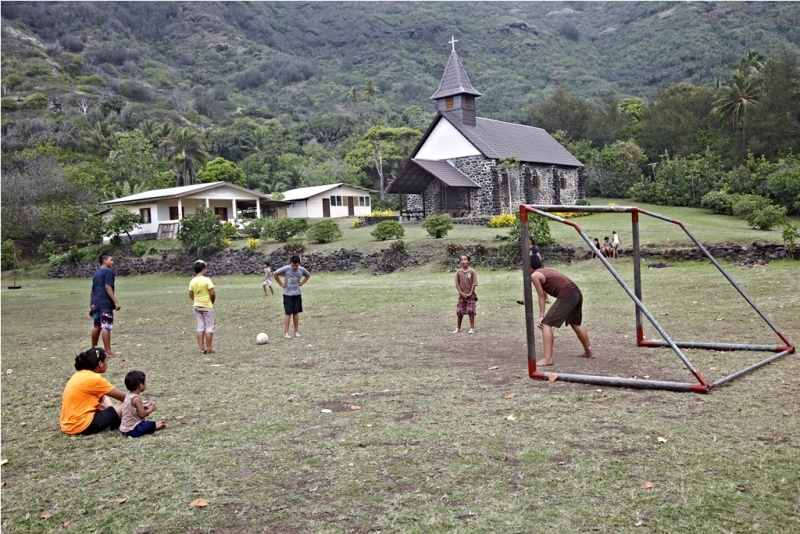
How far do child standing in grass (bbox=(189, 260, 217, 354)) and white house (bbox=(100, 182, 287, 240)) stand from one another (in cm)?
3418

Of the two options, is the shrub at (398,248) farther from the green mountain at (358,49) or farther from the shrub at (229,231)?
the green mountain at (358,49)

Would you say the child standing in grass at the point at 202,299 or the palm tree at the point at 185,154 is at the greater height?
the palm tree at the point at 185,154

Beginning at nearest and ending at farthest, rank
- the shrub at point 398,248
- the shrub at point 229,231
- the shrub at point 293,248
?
the shrub at point 398,248
the shrub at point 293,248
the shrub at point 229,231

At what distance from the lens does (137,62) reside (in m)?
130

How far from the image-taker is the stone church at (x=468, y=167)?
40.9m

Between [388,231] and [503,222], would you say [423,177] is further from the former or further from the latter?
[388,231]

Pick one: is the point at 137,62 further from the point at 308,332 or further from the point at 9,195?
the point at 308,332

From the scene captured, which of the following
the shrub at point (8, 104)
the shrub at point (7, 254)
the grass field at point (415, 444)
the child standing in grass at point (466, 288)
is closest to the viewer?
the grass field at point (415, 444)

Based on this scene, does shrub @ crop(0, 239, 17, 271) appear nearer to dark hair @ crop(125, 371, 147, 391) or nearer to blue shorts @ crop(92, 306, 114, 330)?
blue shorts @ crop(92, 306, 114, 330)

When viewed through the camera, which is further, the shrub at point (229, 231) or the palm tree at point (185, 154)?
the palm tree at point (185, 154)

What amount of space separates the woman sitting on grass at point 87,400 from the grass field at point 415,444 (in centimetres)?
15

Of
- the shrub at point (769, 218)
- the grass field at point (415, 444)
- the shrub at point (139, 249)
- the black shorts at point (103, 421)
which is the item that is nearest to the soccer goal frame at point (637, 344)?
the grass field at point (415, 444)

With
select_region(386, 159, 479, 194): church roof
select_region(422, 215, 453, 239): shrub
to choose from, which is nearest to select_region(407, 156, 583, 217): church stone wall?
select_region(386, 159, 479, 194): church roof

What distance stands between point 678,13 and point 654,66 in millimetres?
21396
